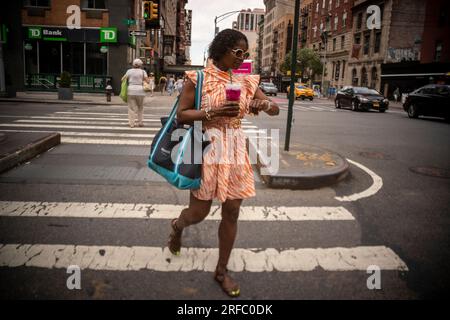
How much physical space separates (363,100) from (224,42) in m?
21.4

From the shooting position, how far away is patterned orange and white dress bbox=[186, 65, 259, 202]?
8.95 feet

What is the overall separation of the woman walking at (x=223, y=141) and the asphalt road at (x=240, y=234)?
0.50m

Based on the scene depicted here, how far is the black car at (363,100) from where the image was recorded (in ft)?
72.4

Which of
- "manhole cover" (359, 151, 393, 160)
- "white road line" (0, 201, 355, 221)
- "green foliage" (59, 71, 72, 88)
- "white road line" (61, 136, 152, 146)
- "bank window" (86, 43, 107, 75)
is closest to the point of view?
"white road line" (0, 201, 355, 221)

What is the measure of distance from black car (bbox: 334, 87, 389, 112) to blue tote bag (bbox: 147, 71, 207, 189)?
21448 mm

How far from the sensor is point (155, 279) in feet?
9.28

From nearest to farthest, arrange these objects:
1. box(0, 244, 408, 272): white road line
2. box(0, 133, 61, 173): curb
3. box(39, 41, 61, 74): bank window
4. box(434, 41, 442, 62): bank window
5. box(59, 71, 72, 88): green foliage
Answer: box(0, 244, 408, 272): white road line
box(0, 133, 61, 173): curb
box(59, 71, 72, 88): green foliage
box(39, 41, 61, 74): bank window
box(434, 41, 442, 62): bank window

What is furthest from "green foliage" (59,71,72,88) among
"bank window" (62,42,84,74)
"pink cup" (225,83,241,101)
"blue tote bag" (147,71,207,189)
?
"pink cup" (225,83,241,101)

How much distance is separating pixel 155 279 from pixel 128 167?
3.80 m

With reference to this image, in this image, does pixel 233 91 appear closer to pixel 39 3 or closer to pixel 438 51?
pixel 39 3

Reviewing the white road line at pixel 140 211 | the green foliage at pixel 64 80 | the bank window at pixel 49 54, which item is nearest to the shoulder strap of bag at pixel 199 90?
the white road line at pixel 140 211

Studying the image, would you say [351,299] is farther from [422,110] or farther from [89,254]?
[422,110]

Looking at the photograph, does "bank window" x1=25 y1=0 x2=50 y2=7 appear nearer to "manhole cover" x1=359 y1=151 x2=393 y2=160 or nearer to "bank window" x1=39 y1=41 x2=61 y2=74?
"bank window" x1=39 y1=41 x2=61 y2=74

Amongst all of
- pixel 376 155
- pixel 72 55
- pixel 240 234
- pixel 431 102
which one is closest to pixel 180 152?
pixel 240 234
